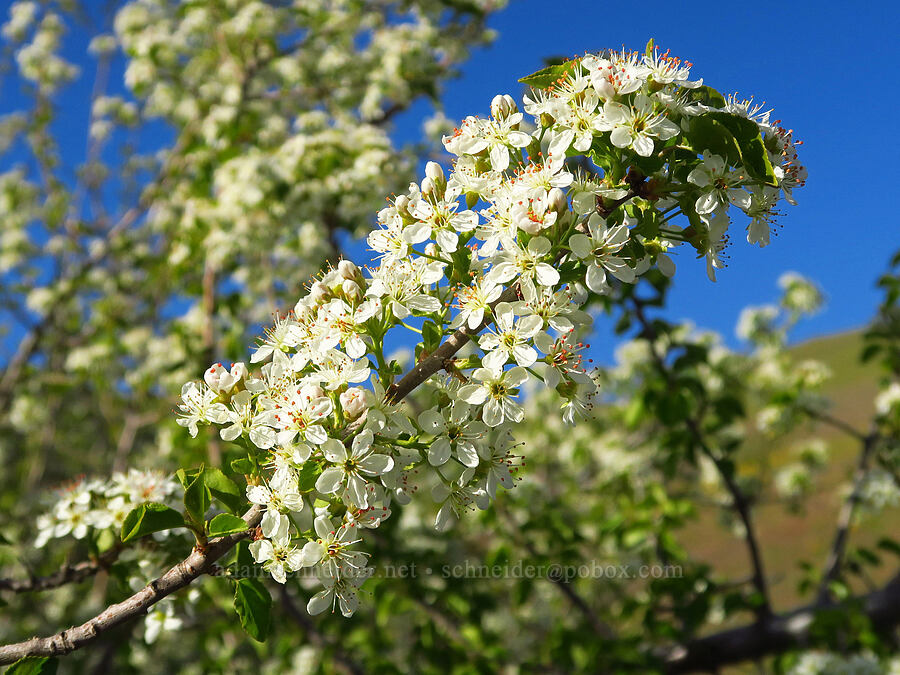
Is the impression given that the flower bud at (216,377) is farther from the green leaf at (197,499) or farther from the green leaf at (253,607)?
the green leaf at (253,607)

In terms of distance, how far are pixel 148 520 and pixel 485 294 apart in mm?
1085

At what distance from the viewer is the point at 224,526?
5.56 ft

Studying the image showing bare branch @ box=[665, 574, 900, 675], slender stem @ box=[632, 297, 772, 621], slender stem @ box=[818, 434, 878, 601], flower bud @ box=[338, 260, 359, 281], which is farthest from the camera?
slender stem @ box=[818, 434, 878, 601]

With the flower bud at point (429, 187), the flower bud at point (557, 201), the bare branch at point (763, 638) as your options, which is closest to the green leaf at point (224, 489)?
the flower bud at point (429, 187)

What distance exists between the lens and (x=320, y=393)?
5.40ft

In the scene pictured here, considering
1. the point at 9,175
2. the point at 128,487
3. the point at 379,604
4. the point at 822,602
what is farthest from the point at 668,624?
the point at 9,175

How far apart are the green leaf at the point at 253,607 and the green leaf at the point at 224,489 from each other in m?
0.20

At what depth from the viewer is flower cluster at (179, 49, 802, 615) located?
1.67 m

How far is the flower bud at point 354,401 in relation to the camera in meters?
1.62

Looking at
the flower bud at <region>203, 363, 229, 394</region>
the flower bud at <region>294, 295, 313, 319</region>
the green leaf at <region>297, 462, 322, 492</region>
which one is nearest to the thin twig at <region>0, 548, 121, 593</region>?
the flower bud at <region>203, 363, 229, 394</region>

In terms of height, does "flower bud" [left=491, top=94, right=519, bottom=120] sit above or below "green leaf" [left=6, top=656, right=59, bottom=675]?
above

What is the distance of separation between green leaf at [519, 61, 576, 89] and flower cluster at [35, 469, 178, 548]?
1852mm

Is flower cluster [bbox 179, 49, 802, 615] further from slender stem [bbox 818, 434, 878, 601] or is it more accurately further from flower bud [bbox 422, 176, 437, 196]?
slender stem [bbox 818, 434, 878, 601]

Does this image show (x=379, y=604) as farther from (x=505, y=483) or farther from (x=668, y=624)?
(x=505, y=483)
